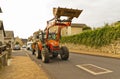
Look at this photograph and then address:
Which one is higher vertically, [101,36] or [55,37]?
[101,36]

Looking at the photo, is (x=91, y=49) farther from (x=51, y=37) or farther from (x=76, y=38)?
(x=51, y=37)

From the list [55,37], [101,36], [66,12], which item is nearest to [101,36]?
[101,36]

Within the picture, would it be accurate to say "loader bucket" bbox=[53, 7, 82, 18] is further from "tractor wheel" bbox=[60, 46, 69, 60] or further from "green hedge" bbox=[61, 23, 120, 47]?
"green hedge" bbox=[61, 23, 120, 47]

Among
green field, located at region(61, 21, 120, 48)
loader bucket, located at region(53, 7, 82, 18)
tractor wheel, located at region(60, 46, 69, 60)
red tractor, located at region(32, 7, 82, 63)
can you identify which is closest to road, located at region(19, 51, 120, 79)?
red tractor, located at region(32, 7, 82, 63)

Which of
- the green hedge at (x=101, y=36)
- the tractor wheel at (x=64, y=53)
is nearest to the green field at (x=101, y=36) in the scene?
the green hedge at (x=101, y=36)

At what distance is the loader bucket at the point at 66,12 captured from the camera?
15663mm

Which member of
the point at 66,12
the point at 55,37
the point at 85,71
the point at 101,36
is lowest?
the point at 85,71

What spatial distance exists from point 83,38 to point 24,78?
24.1 meters

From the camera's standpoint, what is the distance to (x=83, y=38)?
3244 centimetres

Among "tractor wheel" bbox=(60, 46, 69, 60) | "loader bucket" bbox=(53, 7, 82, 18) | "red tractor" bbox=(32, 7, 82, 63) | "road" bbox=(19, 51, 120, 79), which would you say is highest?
"loader bucket" bbox=(53, 7, 82, 18)

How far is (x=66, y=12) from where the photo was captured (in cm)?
1594

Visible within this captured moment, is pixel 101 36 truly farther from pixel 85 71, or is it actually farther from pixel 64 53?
pixel 85 71

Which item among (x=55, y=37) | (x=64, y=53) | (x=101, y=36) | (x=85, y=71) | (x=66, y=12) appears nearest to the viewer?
(x=85, y=71)

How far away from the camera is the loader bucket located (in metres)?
15.7
